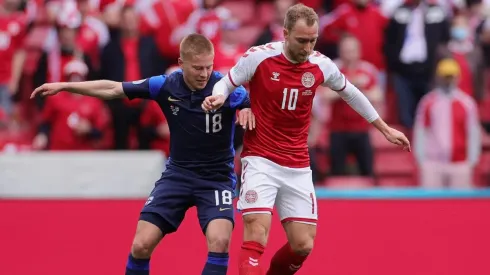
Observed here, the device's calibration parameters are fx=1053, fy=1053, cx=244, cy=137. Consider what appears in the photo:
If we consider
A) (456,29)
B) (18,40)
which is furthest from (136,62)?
(456,29)

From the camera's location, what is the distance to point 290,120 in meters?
6.55

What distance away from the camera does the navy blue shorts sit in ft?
21.4

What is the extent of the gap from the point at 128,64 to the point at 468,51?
3730 millimetres

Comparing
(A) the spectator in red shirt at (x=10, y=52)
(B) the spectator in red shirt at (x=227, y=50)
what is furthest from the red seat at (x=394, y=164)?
(A) the spectator in red shirt at (x=10, y=52)

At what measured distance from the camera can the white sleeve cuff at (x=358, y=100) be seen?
22.0 ft

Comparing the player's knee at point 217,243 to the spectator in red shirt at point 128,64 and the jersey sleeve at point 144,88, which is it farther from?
the spectator in red shirt at point 128,64

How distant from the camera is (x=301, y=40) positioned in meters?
6.29

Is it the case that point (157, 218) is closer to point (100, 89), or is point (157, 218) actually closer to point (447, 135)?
point (100, 89)

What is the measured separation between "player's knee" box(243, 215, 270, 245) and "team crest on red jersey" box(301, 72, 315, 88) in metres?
0.87

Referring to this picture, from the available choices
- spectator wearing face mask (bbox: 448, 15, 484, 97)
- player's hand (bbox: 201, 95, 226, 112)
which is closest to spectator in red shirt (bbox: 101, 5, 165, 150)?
spectator wearing face mask (bbox: 448, 15, 484, 97)

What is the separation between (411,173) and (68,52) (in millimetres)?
3848

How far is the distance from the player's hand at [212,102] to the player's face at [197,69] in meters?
0.34

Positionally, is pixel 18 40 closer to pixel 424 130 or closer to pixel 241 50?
pixel 241 50

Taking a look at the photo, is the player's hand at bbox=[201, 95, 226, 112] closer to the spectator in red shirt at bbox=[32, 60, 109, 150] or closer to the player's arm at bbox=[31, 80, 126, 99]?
the player's arm at bbox=[31, 80, 126, 99]
